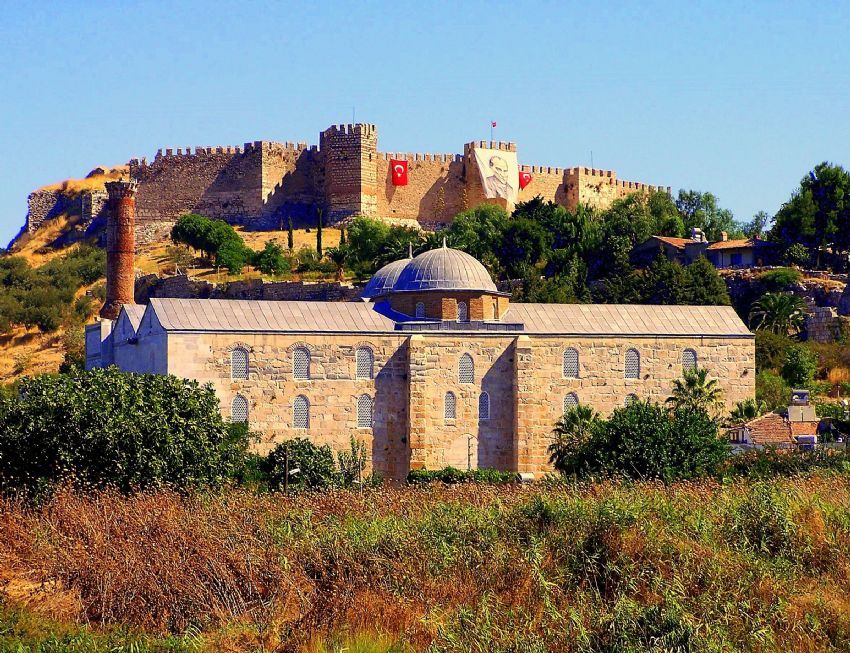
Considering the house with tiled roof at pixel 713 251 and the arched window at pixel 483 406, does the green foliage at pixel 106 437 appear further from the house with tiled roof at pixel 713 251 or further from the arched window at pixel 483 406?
the house with tiled roof at pixel 713 251

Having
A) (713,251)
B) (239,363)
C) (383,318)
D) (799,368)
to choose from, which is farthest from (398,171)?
(239,363)

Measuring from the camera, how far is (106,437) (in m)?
31.8

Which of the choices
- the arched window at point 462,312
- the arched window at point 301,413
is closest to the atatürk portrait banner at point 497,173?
the arched window at point 462,312

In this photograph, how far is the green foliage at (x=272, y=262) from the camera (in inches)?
2640

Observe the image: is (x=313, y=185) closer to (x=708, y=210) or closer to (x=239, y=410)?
(x=708, y=210)

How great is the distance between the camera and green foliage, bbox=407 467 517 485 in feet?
119

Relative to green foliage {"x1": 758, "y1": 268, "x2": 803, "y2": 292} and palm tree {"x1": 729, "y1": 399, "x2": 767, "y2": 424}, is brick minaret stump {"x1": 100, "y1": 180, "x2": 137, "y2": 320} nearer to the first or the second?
palm tree {"x1": 729, "y1": 399, "x2": 767, "y2": 424}

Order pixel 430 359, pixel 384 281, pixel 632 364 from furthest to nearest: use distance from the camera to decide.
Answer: pixel 384 281 < pixel 632 364 < pixel 430 359

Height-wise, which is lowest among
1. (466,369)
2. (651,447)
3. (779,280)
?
(651,447)

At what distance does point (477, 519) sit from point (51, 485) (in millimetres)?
9149

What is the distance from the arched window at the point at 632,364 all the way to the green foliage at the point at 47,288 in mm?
33717

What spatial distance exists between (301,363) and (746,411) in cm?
1235

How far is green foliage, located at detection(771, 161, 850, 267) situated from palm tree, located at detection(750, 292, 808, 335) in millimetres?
6011

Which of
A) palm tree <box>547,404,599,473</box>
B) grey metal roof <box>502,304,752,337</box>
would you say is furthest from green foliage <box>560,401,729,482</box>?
grey metal roof <box>502,304,752,337</box>
